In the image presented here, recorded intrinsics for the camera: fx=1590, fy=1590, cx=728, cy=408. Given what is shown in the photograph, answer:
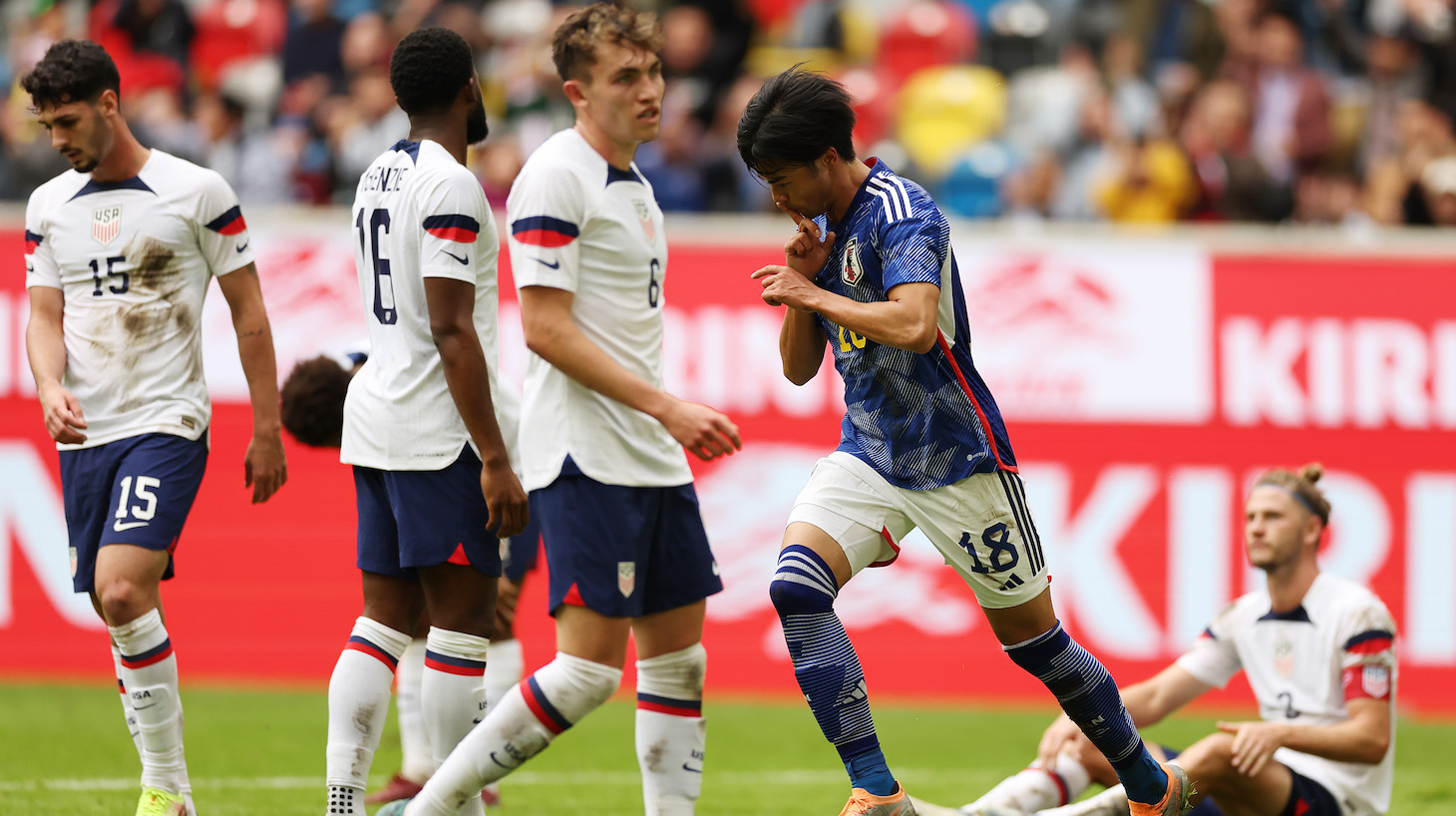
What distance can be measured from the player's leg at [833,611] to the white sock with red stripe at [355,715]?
1.30 m

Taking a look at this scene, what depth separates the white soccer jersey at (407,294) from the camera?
4941 mm

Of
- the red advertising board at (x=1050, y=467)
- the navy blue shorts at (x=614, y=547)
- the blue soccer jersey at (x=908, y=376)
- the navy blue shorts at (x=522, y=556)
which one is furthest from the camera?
the red advertising board at (x=1050, y=467)

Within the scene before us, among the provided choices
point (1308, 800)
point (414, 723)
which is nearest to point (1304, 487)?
point (1308, 800)

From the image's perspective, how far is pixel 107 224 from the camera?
560 centimetres

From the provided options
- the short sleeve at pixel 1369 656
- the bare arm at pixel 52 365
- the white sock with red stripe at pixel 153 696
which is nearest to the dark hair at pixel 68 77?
the bare arm at pixel 52 365

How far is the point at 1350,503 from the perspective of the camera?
32.5ft

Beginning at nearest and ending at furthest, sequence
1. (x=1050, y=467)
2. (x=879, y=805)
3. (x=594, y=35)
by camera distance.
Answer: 1. (x=879, y=805)
2. (x=594, y=35)
3. (x=1050, y=467)

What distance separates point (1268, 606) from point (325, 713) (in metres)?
5.26

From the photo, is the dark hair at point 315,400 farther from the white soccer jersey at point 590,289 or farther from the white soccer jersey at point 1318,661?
the white soccer jersey at point 1318,661

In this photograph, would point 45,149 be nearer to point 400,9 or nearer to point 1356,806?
point 400,9

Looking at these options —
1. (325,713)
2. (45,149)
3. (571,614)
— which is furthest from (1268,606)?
(45,149)

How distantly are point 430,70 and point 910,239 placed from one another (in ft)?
5.43

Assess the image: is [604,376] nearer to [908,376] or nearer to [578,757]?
[908,376]

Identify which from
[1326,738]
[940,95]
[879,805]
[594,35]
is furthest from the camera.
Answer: [940,95]
